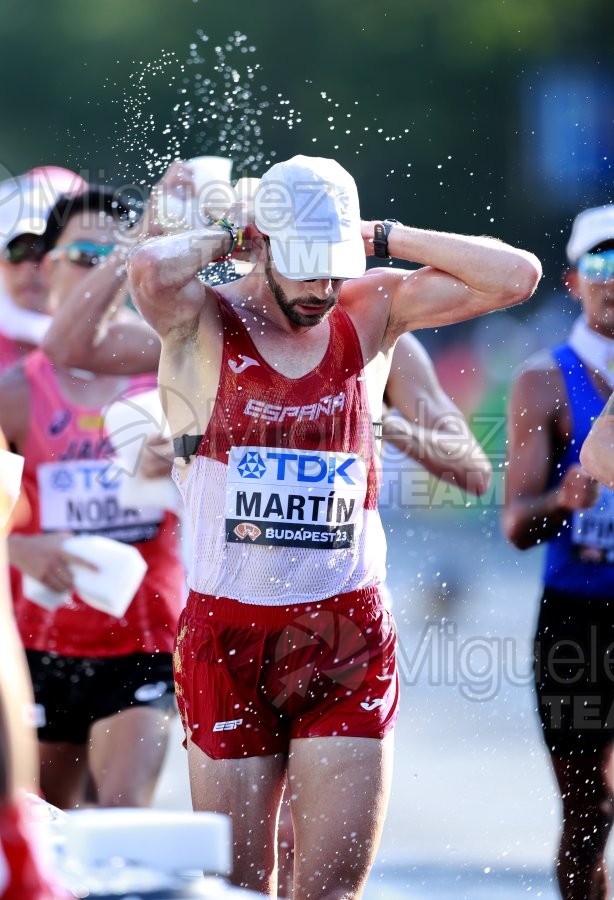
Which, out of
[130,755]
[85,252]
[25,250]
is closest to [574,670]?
[130,755]

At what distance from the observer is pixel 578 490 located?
209 inches

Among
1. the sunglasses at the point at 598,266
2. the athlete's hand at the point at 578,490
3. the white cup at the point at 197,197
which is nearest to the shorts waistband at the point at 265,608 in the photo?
the white cup at the point at 197,197

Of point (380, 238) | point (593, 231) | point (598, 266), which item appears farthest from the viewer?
point (593, 231)

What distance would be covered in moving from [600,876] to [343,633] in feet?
5.35

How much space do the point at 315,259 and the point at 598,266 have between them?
6.97ft

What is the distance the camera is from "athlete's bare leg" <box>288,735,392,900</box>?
3.96 meters

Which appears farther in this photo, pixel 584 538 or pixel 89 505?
pixel 89 505

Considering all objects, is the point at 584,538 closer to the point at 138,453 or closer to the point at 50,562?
the point at 138,453

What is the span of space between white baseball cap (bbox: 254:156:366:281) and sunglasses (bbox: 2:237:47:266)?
7.95ft

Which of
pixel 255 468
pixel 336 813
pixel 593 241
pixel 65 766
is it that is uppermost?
pixel 593 241

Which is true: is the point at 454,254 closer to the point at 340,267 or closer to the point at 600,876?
the point at 340,267

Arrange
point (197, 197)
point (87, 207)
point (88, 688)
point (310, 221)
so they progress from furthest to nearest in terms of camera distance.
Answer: point (87, 207) < point (88, 688) < point (197, 197) < point (310, 221)

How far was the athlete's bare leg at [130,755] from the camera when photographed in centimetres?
521

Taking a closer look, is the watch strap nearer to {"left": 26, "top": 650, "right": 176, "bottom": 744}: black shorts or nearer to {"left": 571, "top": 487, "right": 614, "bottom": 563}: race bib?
{"left": 571, "top": 487, "right": 614, "bottom": 563}: race bib
